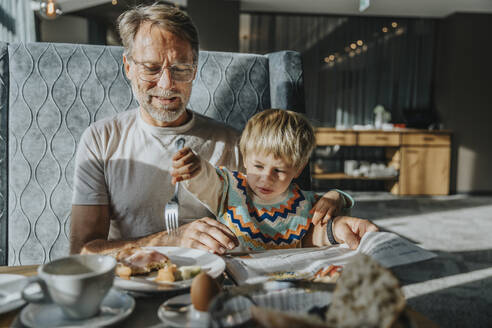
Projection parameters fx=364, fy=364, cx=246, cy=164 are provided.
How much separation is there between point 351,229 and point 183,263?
46 cm

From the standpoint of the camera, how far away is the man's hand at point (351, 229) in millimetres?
910

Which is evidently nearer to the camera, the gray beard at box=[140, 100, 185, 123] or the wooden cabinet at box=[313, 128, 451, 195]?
the gray beard at box=[140, 100, 185, 123]

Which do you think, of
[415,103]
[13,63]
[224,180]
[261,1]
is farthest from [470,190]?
[13,63]

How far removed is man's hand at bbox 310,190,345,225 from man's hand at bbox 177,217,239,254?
0.31 metres

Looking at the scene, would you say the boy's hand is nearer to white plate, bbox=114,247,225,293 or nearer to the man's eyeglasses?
white plate, bbox=114,247,225,293

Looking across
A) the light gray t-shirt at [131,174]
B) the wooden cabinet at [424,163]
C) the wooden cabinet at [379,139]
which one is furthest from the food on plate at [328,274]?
the wooden cabinet at [424,163]

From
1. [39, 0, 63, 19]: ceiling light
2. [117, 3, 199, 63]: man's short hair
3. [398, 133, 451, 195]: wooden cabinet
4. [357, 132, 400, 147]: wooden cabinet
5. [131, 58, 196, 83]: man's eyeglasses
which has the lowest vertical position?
[398, 133, 451, 195]: wooden cabinet

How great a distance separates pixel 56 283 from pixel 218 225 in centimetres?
49

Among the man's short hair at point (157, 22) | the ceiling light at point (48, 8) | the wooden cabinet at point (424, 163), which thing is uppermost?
the ceiling light at point (48, 8)

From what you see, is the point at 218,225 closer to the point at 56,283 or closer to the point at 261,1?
the point at 56,283

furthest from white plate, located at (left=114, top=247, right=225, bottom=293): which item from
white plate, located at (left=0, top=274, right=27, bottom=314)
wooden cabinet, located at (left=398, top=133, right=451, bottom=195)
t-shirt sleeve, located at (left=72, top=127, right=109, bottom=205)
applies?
wooden cabinet, located at (left=398, top=133, right=451, bottom=195)

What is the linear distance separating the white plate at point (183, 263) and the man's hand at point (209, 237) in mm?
72

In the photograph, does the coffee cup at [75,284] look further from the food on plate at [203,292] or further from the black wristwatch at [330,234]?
the black wristwatch at [330,234]

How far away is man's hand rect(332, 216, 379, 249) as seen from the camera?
0.91m
